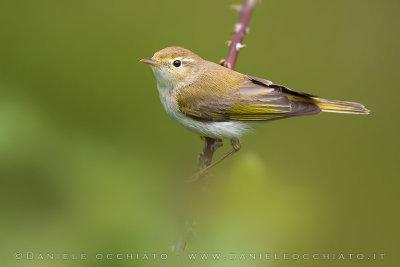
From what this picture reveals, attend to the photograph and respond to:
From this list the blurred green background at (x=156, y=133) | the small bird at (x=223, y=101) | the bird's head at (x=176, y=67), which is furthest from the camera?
the small bird at (x=223, y=101)

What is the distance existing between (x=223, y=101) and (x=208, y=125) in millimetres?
199

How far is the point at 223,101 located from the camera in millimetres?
3449

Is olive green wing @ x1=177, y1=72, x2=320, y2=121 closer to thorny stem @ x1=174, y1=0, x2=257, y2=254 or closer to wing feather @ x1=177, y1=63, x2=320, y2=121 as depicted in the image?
wing feather @ x1=177, y1=63, x2=320, y2=121

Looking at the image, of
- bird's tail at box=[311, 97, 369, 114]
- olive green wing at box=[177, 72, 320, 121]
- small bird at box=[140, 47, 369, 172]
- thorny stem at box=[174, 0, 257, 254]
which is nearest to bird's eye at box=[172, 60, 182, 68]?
small bird at box=[140, 47, 369, 172]

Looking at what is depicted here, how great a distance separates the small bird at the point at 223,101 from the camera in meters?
3.43

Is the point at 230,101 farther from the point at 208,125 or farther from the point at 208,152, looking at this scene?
the point at 208,152

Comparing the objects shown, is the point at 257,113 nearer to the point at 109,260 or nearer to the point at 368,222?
the point at 368,222

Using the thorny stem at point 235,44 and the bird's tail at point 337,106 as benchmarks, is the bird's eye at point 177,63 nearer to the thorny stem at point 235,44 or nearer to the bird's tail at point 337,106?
the thorny stem at point 235,44

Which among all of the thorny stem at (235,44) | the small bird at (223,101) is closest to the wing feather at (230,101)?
the small bird at (223,101)

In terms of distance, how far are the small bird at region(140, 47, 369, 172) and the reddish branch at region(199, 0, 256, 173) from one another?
0.12 metres

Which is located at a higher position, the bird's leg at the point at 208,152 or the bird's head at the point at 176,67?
the bird's head at the point at 176,67

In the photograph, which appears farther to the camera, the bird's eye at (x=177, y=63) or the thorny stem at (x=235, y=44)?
the bird's eye at (x=177, y=63)

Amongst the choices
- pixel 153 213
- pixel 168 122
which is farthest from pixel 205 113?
pixel 153 213

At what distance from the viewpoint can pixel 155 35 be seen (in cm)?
437
